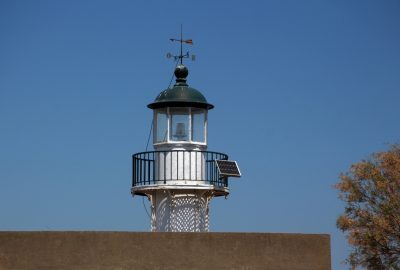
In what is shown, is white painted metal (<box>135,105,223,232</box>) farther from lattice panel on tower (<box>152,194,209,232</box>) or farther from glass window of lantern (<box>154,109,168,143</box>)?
glass window of lantern (<box>154,109,168,143</box>)

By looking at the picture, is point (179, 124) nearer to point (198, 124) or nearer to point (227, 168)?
point (198, 124)

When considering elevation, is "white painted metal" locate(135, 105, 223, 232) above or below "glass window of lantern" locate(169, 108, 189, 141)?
below

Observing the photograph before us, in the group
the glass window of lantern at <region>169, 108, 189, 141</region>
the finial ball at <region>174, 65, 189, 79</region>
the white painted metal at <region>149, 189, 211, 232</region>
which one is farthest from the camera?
the finial ball at <region>174, 65, 189, 79</region>

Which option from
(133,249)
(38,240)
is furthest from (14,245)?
(133,249)

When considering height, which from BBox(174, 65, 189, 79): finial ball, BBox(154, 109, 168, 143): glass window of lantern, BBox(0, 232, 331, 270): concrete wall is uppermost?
BBox(174, 65, 189, 79): finial ball

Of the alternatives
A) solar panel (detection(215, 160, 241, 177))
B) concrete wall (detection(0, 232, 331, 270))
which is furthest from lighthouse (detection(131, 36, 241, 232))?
concrete wall (detection(0, 232, 331, 270))

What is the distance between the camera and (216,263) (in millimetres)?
19938

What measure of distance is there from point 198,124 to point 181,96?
813 mm

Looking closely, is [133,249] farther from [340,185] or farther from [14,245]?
[340,185]

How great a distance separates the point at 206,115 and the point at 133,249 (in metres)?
6.35

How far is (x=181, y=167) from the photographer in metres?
24.2

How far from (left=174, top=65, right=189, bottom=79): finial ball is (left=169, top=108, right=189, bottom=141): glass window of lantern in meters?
0.80

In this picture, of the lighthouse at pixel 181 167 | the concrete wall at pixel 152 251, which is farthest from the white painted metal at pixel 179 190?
the concrete wall at pixel 152 251

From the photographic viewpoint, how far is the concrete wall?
19.3 meters
